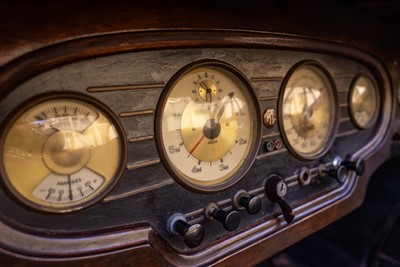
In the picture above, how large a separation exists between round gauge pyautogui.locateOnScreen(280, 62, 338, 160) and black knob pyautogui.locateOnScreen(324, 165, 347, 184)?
0.08 metres

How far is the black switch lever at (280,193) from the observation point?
3.54ft

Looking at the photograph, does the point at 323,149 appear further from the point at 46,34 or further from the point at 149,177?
the point at 46,34

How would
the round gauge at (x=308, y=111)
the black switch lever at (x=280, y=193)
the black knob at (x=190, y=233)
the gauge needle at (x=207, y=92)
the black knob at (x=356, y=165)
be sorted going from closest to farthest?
1. the black knob at (x=190, y=233)
2. the gauge needle at (x=207, y=92)
3. the black switch lever at (x=280, y=193)
4. the round gauge at (x=308, y=111)
5. the black knob at (x=356, y=165)

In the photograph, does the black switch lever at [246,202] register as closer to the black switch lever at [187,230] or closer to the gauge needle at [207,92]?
the black switch lever at [187,230]

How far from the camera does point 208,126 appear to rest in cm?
98

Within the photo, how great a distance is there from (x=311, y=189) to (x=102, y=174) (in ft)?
2.80

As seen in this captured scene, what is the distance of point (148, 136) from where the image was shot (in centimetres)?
85

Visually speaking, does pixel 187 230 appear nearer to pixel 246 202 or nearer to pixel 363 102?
pixel 246 202

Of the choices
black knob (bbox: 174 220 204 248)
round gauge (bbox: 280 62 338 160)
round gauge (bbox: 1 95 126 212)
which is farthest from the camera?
round gauge (bbox: 280 62 338 160)

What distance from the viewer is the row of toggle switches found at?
0.87 m

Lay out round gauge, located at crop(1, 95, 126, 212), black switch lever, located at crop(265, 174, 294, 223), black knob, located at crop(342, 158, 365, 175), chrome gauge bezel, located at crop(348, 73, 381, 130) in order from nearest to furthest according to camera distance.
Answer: round gauge, located at crop(1, 95, 126, 212) < black switch lever, located at crop(265, 174, 294, 223) < black knob, located at crop(342, 158, 365, 175) < chrome gauge bezel, located at crop(348, 73, 381, 130)

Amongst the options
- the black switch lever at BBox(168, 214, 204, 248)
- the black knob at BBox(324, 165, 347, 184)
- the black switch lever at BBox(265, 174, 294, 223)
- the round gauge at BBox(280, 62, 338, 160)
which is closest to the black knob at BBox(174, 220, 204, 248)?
the black switch lever at BBox(168, 214, 204, 248)

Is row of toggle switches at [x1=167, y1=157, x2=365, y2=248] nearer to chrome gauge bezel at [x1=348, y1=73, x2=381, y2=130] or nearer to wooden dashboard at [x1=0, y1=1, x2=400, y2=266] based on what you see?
wooden dashboard at [x1=0, y1=1, x2=400, y2=266]

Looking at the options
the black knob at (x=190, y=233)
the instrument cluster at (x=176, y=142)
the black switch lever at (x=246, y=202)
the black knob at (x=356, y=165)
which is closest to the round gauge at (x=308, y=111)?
the instrument cluster at (x=176, y=142)
